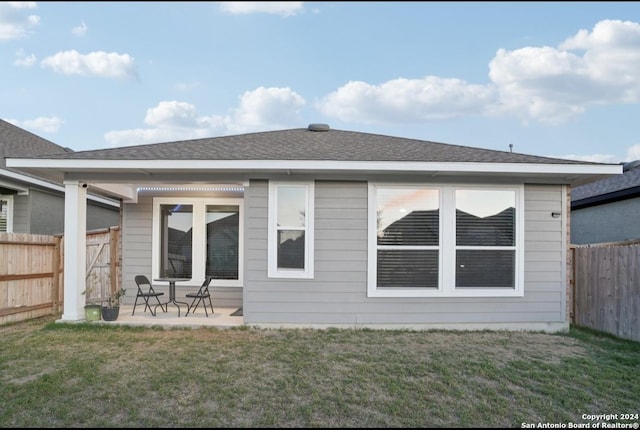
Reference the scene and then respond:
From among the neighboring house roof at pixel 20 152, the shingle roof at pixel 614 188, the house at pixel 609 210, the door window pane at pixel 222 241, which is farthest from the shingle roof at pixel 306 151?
the house at pixel 609 210

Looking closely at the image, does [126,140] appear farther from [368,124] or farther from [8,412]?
[8,412]

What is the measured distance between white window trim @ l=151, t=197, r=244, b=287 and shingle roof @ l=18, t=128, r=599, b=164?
4.26ft

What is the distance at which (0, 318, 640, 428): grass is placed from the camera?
3.22m

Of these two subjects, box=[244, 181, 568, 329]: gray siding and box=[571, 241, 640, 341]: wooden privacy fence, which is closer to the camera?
box=[571, 241, 640, 341]: wooden privacy fence

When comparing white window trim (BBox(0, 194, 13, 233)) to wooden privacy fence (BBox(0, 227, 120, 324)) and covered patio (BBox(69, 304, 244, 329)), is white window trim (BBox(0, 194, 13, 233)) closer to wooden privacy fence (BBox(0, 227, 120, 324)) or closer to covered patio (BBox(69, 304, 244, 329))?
wooden privacy fence (BBox(0, 227, 120, 324))

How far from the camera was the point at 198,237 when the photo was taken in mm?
8055

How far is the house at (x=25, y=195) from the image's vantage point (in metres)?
8.19

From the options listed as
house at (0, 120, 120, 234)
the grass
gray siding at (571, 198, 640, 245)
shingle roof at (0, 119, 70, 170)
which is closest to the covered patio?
the grass

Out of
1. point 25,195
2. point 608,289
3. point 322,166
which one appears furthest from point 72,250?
point 608,289

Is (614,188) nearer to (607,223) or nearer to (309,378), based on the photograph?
(607,223)

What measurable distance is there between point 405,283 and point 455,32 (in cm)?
416

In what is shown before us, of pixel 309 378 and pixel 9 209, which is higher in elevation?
pixel 9 209

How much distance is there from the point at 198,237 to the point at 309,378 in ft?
15.6

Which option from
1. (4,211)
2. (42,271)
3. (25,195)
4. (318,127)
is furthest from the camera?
(318,127)
